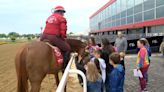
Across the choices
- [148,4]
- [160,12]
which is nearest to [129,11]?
[148,4]

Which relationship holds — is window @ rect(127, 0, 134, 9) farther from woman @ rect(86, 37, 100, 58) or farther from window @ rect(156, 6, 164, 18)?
woman @ rect(86, 37, 100, 58)

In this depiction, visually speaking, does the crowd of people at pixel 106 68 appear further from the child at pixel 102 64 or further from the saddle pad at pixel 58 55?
the saddle pad at pixel 58 55

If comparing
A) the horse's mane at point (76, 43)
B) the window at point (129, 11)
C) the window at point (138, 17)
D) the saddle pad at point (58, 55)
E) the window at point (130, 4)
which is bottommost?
the saddle pad at point (58, 55)

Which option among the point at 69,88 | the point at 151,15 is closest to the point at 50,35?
the point at 69,88

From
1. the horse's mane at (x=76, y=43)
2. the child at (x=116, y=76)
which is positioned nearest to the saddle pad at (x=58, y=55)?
the child at (x=116, y=76)

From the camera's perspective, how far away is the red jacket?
24.4 feet

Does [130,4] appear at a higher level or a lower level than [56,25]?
higher

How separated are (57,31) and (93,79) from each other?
6.09ft

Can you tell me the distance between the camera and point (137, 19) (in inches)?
1403

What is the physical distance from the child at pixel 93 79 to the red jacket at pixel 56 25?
64.4 inches

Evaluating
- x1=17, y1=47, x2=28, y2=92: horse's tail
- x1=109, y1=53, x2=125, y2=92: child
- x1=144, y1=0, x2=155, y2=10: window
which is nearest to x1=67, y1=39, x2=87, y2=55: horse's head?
x1=17, y1=47, x2=28, y2=92: horse's tail

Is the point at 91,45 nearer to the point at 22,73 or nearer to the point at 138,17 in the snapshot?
the point at 22,73

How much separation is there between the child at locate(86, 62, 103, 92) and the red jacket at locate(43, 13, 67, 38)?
1.64 m

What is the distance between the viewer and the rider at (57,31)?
290 inches
